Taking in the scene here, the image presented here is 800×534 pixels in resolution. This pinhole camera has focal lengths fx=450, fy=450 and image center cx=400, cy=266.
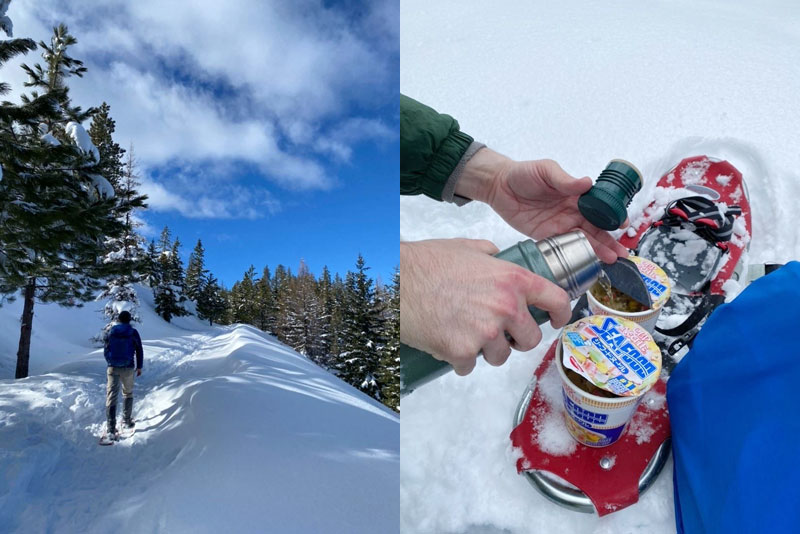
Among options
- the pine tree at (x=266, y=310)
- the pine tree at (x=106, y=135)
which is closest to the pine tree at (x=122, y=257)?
the pine tree at (x=106, y=135)

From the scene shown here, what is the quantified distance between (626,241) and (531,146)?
0.93 m

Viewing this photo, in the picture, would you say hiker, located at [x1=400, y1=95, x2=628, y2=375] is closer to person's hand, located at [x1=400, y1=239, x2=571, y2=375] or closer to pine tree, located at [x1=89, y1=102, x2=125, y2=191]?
person's hand, located at [x1=400, y1=239, x2=571, y2=375]

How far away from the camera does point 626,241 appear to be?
2.50 metres

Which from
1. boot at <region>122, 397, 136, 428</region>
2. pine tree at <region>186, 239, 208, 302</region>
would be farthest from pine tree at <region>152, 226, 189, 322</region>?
boot at <region>122, 397, 136, 428</region>

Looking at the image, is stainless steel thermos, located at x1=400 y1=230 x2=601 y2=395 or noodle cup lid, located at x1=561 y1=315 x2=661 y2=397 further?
noodle cup lid, located at x1=561 y1=315 x2=661 y2=397

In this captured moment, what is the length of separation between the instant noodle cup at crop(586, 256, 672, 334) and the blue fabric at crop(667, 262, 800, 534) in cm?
20

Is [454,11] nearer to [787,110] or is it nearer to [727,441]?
[787,110]

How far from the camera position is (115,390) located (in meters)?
5.05

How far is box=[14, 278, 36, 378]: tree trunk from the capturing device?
9.02 m

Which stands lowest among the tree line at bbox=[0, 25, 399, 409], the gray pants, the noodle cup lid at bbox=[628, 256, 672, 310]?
the gray pants

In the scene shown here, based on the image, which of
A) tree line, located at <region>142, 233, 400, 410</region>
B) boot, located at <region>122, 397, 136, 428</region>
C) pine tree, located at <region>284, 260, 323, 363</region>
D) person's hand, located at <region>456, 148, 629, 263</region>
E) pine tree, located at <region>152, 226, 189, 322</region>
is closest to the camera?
person's hand, located at <region>456, 148, 629, 263</region>

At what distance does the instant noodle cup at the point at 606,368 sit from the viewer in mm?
1312

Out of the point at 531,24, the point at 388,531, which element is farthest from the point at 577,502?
the point at 531,24

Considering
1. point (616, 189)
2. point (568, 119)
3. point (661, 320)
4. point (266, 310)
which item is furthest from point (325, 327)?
point (616, 189)
